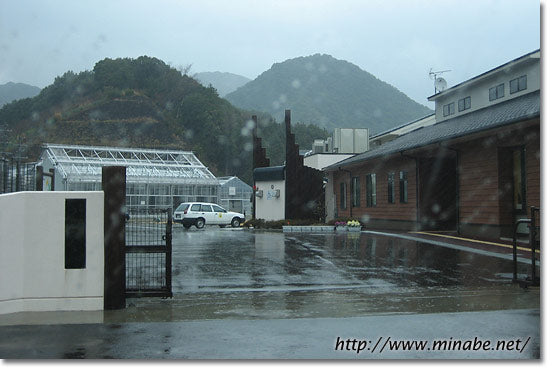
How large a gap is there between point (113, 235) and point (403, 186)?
17.9 meters

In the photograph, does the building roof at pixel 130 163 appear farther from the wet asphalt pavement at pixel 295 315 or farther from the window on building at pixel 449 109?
the wet asphalt pavement at pixel 295 315

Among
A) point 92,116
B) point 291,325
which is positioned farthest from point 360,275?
point 92,116

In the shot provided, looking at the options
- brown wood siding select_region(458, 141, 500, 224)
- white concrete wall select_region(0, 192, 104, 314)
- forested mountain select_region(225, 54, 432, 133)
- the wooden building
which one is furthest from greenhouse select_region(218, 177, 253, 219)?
white concrete wall select_region(0, 192, 104, 314)

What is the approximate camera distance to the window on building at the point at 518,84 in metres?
20.0

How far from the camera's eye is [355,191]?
1158 inches

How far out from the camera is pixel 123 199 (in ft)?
24.8

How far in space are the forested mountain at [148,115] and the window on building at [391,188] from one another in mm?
50183

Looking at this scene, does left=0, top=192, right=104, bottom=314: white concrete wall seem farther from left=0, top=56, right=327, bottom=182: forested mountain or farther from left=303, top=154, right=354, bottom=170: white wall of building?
left=0, top=56, right=327, bottom=182: forested mountain

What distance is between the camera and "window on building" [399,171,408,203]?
23312 mm

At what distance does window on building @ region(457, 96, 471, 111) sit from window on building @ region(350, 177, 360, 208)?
6559 millimetres

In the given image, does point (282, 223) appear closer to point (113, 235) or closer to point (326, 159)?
point (326, 159)

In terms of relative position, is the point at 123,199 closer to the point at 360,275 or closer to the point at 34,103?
the point at 360,275

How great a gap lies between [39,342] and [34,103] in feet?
217

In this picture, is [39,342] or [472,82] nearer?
[39,342]
